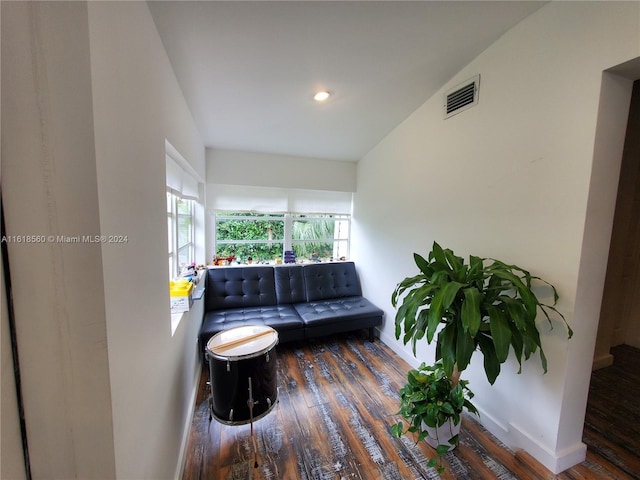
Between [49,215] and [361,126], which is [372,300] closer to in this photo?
[361,126]

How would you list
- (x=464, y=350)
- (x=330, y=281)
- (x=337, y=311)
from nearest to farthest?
(x=464, y=350) → (x=337, y=311) → (x=330, y=281)

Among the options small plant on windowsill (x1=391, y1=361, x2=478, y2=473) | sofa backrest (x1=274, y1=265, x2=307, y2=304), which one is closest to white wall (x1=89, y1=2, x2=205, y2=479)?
small plant on windowsill (x1=391, y1=361, x2=478, y2=473)

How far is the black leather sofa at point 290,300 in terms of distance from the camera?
103 inches

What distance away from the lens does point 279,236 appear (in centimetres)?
358

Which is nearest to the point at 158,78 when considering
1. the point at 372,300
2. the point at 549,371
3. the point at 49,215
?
the point at 49,215

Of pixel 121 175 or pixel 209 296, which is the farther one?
pixel 209 296

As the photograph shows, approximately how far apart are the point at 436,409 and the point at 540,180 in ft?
→ 4.98

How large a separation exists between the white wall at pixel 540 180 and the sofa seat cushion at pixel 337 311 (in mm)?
1140

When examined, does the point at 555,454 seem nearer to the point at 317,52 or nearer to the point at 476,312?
the point at 476,312

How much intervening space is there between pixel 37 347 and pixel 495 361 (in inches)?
73.8

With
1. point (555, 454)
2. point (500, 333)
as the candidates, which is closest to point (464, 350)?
point (500, 333)

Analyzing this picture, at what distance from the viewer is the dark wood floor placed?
1426mm

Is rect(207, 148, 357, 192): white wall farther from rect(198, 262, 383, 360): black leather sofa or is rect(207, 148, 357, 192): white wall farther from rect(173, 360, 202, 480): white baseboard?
rect(173, 360, 202, 480): white baseboard

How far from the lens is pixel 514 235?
160cm
